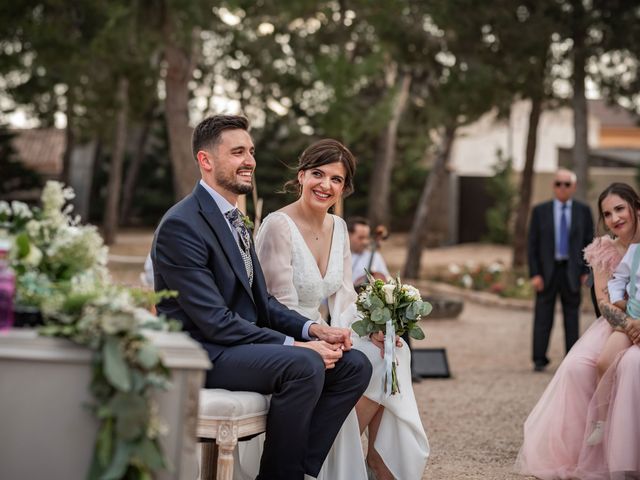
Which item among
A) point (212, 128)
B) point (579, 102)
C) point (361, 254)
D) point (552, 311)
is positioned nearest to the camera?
point (212, 128)

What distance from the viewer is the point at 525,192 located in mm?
21406

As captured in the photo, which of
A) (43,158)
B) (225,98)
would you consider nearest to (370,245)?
(225,98)

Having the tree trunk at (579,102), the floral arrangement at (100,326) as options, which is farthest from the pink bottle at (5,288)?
the tree trunk at (579,102)

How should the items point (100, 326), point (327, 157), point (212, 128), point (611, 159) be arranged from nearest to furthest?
point (100, 326)
point (212, 128)
point (327, 157)
point (611, 159)

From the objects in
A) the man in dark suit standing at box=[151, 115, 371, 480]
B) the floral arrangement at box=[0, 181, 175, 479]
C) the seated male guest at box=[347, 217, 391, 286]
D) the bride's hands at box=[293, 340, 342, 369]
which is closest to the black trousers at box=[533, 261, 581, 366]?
the seated male guest at box=[347, 217, 391, 286]

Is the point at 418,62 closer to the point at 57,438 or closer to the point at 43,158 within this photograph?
the point at 57,438

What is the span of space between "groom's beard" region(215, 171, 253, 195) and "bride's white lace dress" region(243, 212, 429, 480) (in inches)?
27.0

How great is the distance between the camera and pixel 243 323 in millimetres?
4930

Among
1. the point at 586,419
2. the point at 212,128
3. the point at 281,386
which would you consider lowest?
the point at 586,419

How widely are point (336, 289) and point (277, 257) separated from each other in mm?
401

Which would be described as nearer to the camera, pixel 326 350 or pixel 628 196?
pixel 326 350

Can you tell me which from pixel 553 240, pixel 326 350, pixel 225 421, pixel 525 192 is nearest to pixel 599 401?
pixel 326 350

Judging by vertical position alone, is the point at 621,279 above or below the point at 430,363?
above

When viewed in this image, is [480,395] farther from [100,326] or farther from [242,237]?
[100,326]
